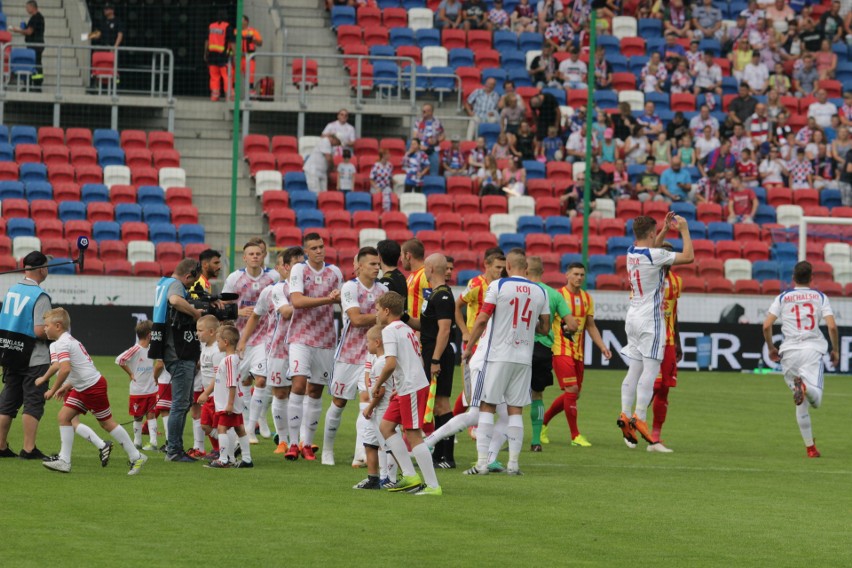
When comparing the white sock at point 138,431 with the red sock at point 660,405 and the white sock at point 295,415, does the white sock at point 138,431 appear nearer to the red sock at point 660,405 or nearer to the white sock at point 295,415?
the white sock at point 295,415

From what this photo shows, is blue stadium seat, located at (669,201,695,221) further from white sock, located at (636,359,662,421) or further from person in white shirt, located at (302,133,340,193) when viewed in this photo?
white sock, located at (636,359,662,421)

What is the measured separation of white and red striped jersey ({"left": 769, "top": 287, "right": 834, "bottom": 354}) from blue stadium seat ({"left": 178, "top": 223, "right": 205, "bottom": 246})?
1434 centimetres

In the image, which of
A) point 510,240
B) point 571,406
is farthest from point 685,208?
point 571,406

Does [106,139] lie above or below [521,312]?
above

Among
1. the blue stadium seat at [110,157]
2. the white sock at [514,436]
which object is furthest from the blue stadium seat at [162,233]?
the white sock at [514,436]

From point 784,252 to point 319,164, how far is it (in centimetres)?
940

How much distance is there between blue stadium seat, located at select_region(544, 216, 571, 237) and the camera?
93.0 ft

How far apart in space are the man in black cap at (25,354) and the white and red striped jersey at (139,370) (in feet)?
3.73

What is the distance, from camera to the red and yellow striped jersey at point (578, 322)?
48.6 ft

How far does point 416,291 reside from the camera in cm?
1262

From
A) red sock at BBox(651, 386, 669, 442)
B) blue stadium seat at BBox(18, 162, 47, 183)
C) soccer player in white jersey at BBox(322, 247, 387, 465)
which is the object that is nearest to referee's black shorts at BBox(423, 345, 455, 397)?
soccer player in white jersey at BBox(322, 247, 387, 465)

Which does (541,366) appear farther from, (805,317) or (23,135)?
(23,135)

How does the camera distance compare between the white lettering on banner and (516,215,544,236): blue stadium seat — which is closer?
the white lettering on banner

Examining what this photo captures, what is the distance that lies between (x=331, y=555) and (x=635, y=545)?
188 cm
